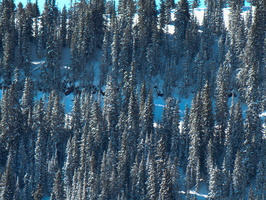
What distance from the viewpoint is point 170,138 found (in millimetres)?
92625

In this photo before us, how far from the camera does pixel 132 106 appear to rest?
95.0 meters

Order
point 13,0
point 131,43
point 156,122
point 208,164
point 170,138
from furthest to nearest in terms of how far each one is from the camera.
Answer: point 13,0 → point 131,43 → point 156,122 → point 170,138 → point 208,164

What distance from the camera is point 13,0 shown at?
461ft

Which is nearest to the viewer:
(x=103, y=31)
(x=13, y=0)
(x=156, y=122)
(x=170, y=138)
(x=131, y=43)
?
(x=170, y=138)

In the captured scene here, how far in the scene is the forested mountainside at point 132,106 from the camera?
83.1 metres

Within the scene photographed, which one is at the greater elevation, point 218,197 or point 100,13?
point 100,13

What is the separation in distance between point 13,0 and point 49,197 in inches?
2768

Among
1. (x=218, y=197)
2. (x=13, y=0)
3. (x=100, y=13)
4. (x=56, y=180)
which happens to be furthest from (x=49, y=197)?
(x=13, y=0)

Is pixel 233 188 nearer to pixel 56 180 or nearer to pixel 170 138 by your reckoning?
pixel 170 138

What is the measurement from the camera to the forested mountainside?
3270 inches

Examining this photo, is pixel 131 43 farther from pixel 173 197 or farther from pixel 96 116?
pixel 173 197

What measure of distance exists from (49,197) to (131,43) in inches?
1763

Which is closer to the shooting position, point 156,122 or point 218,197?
point 218,197

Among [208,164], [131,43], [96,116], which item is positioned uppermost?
[131,43]
